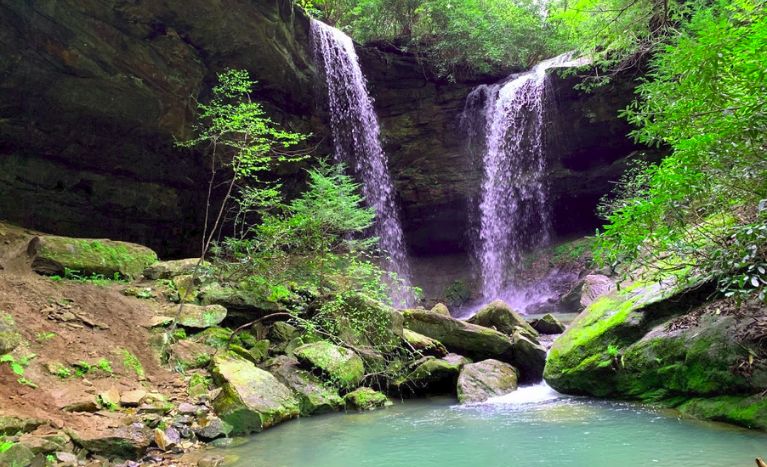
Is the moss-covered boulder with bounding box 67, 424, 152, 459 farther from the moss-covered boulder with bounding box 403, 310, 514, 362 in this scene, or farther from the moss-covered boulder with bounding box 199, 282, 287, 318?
the moss-covered boulder with bounding box 403, 310, 514, 362

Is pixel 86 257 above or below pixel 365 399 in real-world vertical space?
above

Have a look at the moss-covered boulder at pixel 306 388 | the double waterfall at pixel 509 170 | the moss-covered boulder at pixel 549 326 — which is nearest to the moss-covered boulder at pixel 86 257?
the moss-covered boulder at pixel 306 388

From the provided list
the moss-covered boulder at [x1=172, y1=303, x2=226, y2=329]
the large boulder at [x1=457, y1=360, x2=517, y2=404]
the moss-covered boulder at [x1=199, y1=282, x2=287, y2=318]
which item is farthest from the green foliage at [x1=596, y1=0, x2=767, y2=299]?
the moss-covered boulder at [x1=172, y1=303, x2=226, y2=329]

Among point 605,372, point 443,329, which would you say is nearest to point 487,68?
point 443,329

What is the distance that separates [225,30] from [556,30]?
14562 millimetres

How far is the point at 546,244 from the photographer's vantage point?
20.7m

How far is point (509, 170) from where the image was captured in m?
19.8

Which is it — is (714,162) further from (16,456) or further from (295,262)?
(295,262)

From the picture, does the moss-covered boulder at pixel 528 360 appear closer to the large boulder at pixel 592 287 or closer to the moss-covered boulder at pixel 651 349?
A: the moss-covered boulder at pixel 651 349

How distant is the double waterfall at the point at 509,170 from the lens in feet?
62.7

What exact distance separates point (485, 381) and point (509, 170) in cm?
1375

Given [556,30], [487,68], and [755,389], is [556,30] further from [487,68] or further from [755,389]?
[755,389]

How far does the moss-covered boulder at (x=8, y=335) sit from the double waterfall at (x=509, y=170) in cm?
1662

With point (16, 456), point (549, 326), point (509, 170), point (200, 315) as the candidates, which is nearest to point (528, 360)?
point (549, 326)
